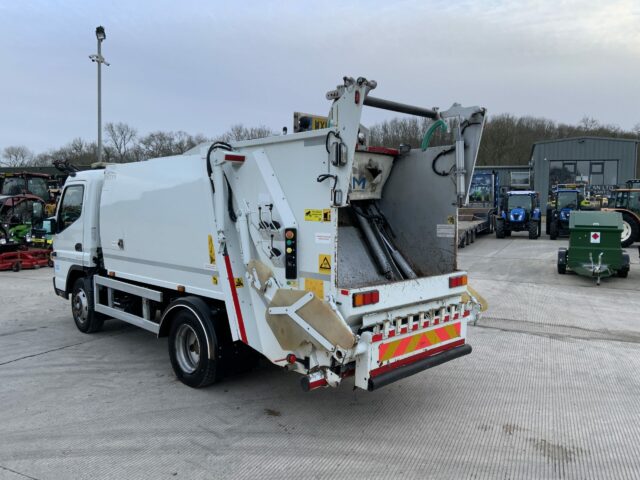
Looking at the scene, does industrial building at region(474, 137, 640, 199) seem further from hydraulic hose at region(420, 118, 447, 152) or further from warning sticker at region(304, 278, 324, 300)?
warning sticker at region(304, 278, 324, 300)

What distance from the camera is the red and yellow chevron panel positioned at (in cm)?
386

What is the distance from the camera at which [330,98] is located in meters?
3.70

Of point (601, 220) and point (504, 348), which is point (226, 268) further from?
point (601, 220)

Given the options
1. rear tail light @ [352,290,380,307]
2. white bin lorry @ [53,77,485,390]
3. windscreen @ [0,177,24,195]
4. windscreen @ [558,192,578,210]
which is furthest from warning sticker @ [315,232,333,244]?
windscreen @ [558,192,578,210]

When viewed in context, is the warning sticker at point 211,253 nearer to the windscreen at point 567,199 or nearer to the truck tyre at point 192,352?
the truck tyre at point 192,352

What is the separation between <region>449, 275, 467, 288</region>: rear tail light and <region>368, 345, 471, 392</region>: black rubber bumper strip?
57 cm

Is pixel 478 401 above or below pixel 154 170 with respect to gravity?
below

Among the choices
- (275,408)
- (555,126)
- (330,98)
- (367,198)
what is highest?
(555,126)

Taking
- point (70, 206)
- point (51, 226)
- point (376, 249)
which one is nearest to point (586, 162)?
point (376, 249)

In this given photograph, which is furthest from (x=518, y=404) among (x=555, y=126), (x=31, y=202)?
(x=555, y=126)

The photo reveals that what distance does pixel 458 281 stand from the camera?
180 inches

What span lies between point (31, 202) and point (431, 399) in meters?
15.9

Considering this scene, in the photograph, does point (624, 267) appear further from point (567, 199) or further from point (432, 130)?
point (567, 199)

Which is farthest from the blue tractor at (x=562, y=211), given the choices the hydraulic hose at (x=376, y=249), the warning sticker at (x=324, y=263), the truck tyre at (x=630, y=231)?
the warning sticker at (x=324, y=263)
